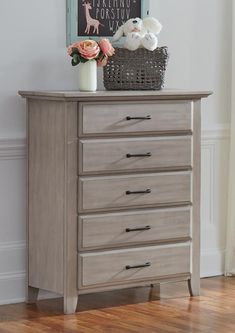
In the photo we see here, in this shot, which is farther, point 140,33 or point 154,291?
point 154,291

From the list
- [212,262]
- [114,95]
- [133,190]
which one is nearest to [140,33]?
[114,95]

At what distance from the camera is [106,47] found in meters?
4.24

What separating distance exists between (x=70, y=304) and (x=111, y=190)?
52 cm

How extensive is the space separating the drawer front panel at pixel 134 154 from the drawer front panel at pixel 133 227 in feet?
0.67

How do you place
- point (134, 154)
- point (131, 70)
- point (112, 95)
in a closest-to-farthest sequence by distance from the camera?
point (112, 95) → point (134, 154) → point (131, 70)

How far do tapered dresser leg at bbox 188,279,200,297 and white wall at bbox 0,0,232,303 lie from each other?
0.45 meters

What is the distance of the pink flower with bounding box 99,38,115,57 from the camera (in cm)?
424

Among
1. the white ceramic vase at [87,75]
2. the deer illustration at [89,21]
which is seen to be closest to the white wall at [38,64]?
the deer illustration at [89,21]

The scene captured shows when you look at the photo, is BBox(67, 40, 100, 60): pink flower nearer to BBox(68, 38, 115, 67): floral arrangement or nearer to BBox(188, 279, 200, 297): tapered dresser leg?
BBox(68, 38, 115, 67): floral arrangement

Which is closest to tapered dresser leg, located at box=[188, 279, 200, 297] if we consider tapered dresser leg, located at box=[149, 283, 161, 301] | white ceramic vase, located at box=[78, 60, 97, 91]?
tapered dresser leg, located at box=[149, 283, 161, 301]

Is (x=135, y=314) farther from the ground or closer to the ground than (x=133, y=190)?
closer to the ground

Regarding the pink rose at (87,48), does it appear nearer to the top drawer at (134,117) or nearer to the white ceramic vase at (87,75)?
the white ceramic vase at (87,75)

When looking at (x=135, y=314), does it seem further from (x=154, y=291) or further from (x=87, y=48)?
(x=87, y=48)

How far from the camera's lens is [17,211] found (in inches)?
172
